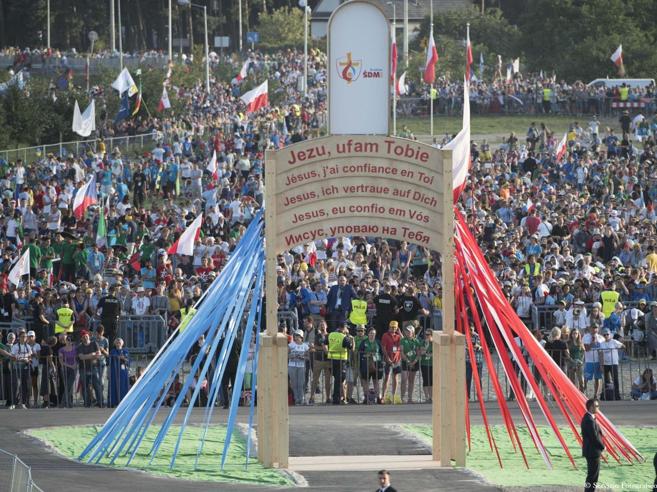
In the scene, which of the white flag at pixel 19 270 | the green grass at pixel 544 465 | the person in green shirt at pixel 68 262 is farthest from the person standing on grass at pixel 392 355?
the person in green shirt at pixel 68 262

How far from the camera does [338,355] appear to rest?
27.3 metres

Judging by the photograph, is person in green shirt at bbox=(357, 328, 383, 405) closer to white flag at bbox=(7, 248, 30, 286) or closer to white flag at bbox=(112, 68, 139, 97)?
white flag at bbox=(7, 248, 30, 286)

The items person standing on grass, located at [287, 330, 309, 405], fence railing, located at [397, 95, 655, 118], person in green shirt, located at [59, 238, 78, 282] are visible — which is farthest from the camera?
fence railing, located at [397, 95, 655, 118]

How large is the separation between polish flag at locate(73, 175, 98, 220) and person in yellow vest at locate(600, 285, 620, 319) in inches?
553

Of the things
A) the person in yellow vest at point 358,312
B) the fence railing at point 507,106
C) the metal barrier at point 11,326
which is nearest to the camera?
the person in yellow vest at point 358,312

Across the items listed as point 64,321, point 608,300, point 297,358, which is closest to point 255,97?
point 64,321

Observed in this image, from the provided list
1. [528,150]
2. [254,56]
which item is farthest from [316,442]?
[254,56]

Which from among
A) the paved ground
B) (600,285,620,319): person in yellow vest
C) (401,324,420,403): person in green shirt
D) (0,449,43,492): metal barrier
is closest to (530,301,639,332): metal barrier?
(600,285,620,319): person in yellow vest

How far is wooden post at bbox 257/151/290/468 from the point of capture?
21.0 meters

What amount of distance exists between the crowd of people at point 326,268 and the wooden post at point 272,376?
571 cm

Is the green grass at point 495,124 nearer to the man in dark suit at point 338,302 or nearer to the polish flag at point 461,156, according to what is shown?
the man in dark suit at point 338,302

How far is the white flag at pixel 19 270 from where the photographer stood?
1236 inches

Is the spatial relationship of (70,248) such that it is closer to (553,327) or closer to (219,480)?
(553,327)

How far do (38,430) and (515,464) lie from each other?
728 centimetres
